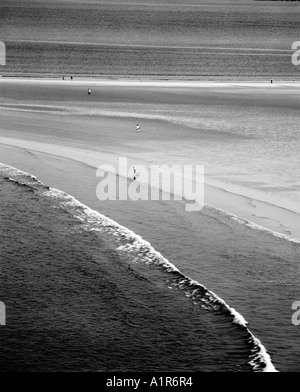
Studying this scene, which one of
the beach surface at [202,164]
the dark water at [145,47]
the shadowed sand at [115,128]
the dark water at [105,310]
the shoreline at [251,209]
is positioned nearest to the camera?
the dark water at [105,310]

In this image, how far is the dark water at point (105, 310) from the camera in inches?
693

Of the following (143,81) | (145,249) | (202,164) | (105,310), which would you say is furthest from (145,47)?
(105,310)

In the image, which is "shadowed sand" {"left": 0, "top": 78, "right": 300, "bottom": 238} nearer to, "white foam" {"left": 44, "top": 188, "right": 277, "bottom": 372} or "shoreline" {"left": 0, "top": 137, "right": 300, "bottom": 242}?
"shoreline" {"left": 0, "top": 137, "right": 300, "bottom": 242}

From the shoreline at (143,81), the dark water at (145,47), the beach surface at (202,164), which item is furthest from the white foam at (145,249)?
the dark water at (145,47)

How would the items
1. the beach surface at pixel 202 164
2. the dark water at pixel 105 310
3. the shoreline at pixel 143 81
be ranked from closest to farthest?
the dark water at pixel 105 310 → the beach surface at pixel 202 164 → the shoreline at pixel 143 81

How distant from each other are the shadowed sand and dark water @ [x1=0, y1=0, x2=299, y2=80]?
13814 millimetres

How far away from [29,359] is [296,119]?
138ft

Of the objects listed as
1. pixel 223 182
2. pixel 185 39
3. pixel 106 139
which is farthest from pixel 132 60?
pixel 223 182

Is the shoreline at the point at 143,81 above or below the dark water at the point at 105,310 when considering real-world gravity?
above

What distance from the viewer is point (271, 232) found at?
88.2 ft

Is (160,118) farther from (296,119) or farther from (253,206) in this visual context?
(253,206)

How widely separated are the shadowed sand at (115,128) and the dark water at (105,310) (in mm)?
5823

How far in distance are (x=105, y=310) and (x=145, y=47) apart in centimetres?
10362

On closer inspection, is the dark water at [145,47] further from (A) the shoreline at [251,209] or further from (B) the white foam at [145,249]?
(B) the white foam at [145,249]
